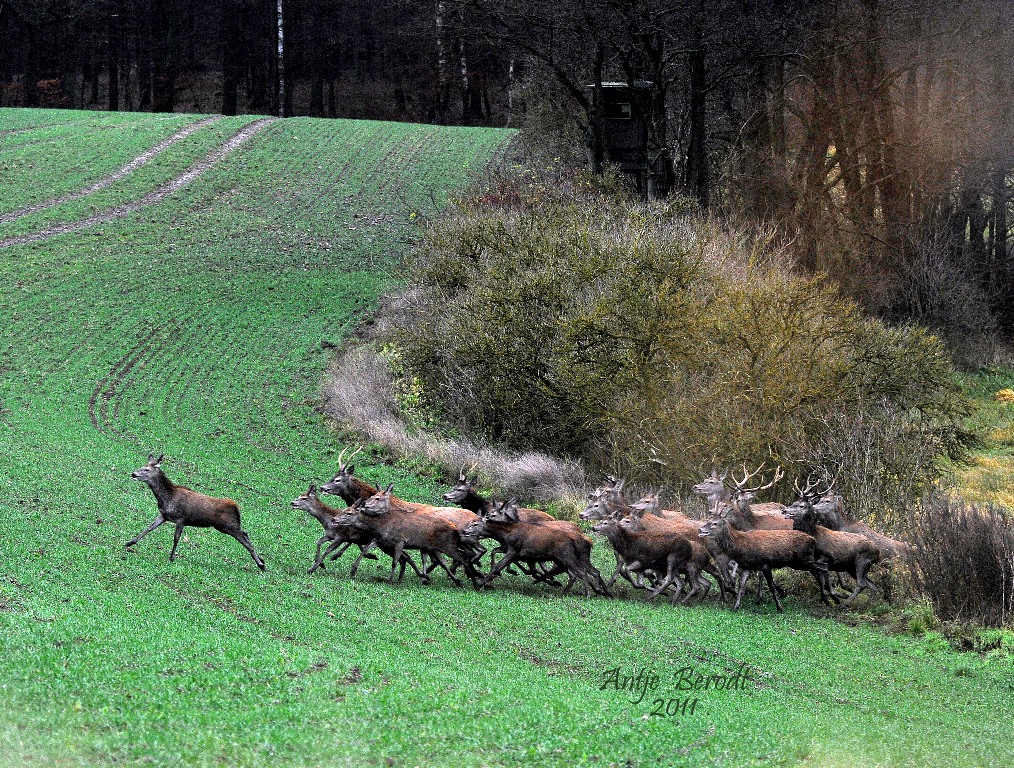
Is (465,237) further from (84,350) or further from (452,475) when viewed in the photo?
(84,350)

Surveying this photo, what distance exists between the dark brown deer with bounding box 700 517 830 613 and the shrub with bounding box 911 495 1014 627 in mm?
1766

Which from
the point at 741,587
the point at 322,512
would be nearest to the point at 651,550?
the point at 741,587

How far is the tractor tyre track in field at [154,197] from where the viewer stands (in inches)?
2056

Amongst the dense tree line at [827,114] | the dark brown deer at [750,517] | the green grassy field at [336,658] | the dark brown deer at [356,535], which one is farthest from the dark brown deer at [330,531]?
the dense tree line at [827,114]

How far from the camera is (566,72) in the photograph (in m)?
48.4

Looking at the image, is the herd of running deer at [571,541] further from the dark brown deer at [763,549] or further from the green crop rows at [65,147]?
the green crop rows at [65,147]

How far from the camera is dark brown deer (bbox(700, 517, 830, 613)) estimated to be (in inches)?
712

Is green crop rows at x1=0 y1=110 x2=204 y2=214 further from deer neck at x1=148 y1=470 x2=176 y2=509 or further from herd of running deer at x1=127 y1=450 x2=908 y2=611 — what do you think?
herd of running deer at x1=127 y1=450 x2=908 y2=611

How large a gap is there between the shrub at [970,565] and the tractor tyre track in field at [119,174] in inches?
1842

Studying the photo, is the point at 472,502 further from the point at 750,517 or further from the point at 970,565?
the point at 970,565

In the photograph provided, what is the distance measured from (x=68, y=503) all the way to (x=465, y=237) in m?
16.2

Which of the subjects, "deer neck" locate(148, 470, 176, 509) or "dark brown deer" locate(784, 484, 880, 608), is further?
"dark brown deer" locate(784, 484, 880, 608)

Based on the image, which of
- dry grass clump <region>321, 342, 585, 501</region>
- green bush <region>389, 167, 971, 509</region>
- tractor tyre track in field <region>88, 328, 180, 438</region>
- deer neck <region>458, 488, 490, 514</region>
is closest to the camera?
deer neck <region>458, 488, 490, 514</region>

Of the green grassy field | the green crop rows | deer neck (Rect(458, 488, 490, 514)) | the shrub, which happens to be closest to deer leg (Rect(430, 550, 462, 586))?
the green grassy field
